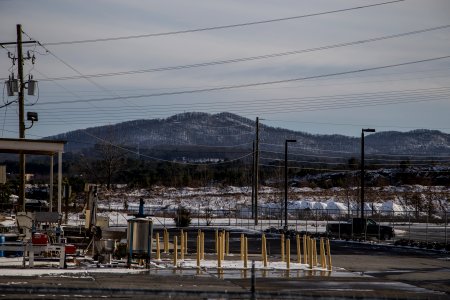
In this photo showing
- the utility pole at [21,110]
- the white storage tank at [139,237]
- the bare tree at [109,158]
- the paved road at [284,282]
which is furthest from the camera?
the bare tree at [109,158]

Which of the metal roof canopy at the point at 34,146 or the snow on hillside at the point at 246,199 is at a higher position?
the metal roof canopy at the point at 34,146

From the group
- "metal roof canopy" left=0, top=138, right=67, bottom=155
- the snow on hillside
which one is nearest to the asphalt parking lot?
"metal roof canopy" left=0, top=138, right=67, bottom=155

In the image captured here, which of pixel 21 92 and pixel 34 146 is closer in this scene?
pixel 34 146

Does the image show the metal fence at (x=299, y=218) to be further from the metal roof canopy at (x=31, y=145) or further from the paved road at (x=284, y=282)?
the paved road at (x=284, y=282)

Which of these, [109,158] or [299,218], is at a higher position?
[109,158]

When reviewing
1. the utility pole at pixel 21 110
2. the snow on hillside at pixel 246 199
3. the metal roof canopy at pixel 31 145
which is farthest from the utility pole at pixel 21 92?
the snow on hillside at pixel 246 199

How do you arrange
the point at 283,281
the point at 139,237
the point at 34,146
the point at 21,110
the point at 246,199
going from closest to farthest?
the point at 283,281
the point at 139,237
the point at 34,146
the point at 21,110
the point at 246,199

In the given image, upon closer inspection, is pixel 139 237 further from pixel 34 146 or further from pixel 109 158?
pixel 109 158

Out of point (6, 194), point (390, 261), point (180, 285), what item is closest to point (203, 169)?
point (6, 194)

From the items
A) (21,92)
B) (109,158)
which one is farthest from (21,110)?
(109,158)

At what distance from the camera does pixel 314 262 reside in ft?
97.5

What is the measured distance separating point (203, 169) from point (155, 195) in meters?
42.4

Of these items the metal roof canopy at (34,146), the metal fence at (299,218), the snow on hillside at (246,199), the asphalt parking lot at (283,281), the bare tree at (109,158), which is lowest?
the metal fence at (299,218)

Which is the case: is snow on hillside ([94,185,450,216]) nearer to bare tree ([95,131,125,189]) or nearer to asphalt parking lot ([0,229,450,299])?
bare tree ([95,131,125,189])
